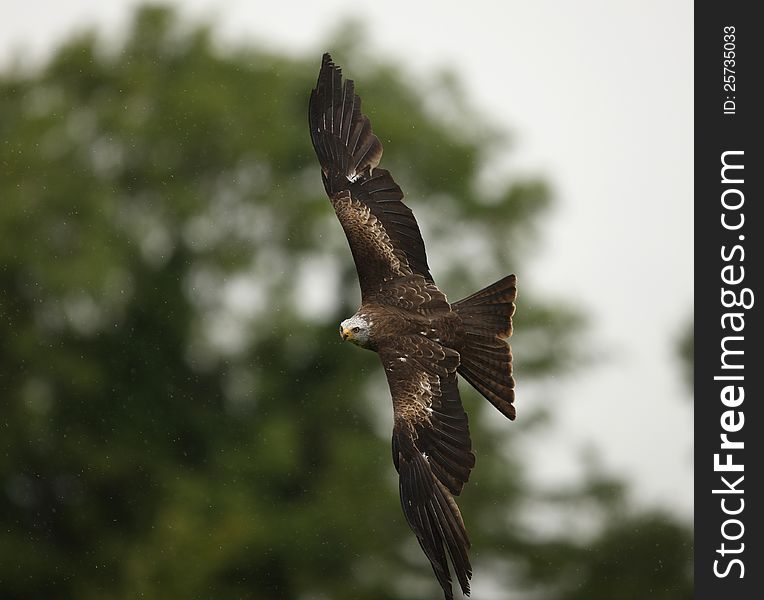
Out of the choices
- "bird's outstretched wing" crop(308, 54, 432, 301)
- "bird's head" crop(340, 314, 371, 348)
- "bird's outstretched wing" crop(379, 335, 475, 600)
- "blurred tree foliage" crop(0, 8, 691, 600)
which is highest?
"blurred tree foliage" crop(0, 8, 691, 600)

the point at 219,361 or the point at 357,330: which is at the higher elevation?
the point at 219,361

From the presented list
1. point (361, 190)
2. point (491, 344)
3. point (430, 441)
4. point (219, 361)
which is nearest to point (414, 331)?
point (491, 344)

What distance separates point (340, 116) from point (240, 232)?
16.2m

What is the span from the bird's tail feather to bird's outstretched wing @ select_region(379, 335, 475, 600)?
0.56ft

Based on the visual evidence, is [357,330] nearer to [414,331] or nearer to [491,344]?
[414,331]

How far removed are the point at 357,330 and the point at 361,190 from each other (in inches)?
51.3

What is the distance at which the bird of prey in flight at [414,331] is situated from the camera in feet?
26.2

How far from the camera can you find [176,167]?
26375mm

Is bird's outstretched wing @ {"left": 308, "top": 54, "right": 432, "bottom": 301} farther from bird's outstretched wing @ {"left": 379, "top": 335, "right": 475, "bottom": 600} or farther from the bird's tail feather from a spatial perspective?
bird's outstretched wing @ {"left": 379, "top": 335, "right": 475, "bottom": 600}

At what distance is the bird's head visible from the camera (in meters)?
8.44

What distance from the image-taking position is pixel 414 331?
8484mm

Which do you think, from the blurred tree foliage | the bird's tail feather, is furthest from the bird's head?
the blurred tree foliage
